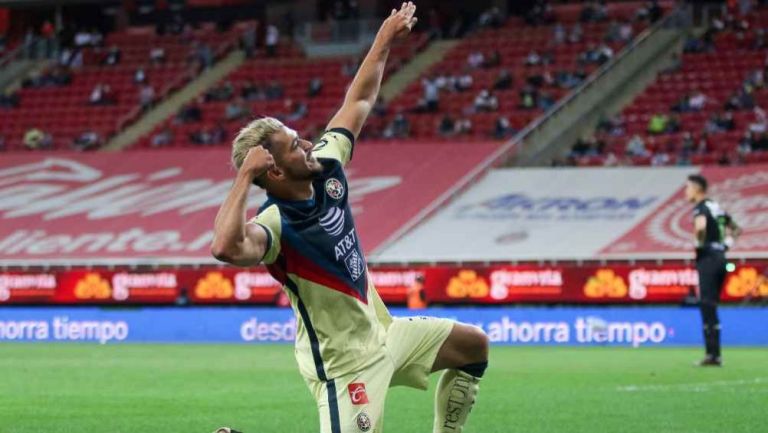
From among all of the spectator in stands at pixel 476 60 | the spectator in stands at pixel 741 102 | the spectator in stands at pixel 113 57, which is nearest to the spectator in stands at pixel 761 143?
the spectator in stands at pixel 741 102

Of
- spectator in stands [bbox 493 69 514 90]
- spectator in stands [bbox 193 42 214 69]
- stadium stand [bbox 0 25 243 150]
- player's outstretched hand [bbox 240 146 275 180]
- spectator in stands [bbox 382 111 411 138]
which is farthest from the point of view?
spectator in stands [bbox 193 42 214 69]

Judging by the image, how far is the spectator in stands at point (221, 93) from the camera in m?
46.2

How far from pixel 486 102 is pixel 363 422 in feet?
111

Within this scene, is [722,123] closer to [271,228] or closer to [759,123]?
[759,123]

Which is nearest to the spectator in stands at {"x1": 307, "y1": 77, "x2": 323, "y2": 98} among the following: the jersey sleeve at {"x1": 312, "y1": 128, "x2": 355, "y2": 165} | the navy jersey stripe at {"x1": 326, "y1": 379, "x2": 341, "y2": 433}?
the jersey sleeve at {"x1": 312, "y1": 128, "x2": 355, "y2": 165}

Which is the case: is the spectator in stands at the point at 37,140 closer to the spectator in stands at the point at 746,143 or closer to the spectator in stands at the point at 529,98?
the spectator in stands at the point at 529,98

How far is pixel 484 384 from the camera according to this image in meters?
16.7

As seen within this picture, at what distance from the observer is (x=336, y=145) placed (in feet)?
27.6

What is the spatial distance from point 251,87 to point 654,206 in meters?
15.8

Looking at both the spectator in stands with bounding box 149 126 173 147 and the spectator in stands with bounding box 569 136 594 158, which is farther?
the spectator in stands with bounding box 149 126 173 147

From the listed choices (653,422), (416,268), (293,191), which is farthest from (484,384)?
(416,268)

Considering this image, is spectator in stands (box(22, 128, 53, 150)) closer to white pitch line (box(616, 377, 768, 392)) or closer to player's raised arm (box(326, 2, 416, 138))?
white pitch line (box(616, 377, 768, 392))

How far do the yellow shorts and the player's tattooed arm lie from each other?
3.02 feet

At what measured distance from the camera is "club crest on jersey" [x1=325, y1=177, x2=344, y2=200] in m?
7.94
